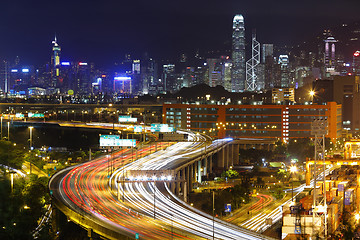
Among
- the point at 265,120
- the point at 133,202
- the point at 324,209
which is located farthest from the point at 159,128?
the point at 324,209

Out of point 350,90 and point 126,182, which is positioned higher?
point 350,90

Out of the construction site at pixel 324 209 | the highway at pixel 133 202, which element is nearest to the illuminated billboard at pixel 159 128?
the highway at pixel 133 202

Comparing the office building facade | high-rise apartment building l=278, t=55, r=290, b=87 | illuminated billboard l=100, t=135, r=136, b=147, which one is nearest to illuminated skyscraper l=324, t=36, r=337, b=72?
high-rise apartment building l=278, t=55, r=290, b=87

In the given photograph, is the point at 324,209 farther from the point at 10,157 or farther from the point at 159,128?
the point at 159,128

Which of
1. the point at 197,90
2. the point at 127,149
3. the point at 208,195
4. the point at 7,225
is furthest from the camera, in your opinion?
the point at 197,90

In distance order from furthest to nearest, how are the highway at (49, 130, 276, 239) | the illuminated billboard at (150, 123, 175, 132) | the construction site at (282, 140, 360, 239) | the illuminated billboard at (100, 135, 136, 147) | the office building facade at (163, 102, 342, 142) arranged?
the office building facade at (163, 102, 342, 142) < the illuminated billboard at (150, 123, 175, 132) < the illuminated billboard at (100, 135, 136, 147) < the highway at (49, 130, 276, 239) < the construction site at (282, 140, 360, 239)

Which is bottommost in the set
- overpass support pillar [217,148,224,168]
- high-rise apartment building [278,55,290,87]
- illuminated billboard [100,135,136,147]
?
overpass support pillar [217,148,224,168]

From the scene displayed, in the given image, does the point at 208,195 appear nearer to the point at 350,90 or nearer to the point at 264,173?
the point at 264,173

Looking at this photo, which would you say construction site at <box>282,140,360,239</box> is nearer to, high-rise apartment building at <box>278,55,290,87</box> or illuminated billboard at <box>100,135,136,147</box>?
illuminated billboard at <box>100,135,136,147</box>

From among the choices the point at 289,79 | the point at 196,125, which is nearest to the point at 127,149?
the point at 196,125
